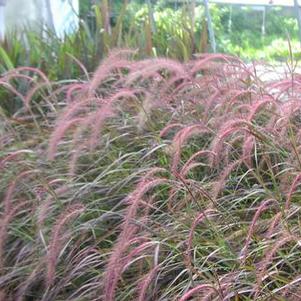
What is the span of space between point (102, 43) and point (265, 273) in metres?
3.50

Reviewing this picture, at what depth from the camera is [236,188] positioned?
9.66ft

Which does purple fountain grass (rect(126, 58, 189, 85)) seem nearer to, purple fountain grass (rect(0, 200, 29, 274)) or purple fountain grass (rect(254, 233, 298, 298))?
purple fountain grass (rect(0, 200, 29, 274))

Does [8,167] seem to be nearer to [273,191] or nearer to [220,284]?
[273,191]

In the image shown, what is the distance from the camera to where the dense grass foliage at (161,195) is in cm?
234

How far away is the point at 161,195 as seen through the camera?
296 centimetres

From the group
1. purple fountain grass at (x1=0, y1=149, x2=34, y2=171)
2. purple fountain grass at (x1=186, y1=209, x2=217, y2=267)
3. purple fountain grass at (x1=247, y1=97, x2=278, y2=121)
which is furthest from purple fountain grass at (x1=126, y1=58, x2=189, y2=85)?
purple fountain grass at (x1=186, y1=209, x2=217, y2=267)

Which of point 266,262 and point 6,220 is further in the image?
point 6,220

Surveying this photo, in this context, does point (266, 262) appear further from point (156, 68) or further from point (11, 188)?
point (156, 68)

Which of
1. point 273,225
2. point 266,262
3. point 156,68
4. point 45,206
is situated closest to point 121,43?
point 156,68

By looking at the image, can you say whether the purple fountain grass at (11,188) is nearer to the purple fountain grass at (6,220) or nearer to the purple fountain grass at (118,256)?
the purple fountain grass at (6,220)

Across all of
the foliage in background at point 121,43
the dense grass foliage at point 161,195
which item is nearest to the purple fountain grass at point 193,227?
the dense grass foliage at point 161,195

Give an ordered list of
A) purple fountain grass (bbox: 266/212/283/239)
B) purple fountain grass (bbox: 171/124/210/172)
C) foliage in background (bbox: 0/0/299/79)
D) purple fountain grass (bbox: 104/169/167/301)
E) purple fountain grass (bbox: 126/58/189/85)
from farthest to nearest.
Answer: foliage in background (bbox: 0/0/299/79) → purple fountain grass (bbox: 126/58/189/85) → purple fountain grass (bbox: 171/124/210/172) → purple fountain grass (bbox: 266/212/283/239) → purple fountain grass (bbox: 104/169/167/301)

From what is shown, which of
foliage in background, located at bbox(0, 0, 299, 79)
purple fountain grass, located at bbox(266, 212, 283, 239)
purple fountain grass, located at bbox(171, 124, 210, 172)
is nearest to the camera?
purple fountain grass, located at bbox(266, 212, 283, 239)

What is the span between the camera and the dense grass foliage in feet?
7.68
